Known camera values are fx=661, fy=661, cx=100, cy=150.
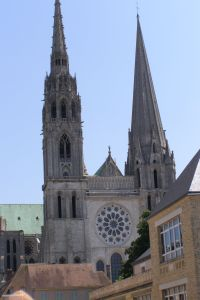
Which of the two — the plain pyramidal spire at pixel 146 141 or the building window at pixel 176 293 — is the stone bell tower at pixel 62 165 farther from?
the building window at pixel 176 293

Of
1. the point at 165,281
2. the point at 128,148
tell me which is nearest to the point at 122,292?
the point at 165,281

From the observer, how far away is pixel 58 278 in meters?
55.8

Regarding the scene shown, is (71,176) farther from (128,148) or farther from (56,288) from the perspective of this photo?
(56,288)

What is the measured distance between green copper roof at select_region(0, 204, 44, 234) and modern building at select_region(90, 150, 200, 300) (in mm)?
75063

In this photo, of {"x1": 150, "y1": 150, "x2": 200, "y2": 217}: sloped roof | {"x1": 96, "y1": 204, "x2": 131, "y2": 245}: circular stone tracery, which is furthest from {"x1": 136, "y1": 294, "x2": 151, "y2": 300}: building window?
{"x1": 96, "y1": 204, "x2": 131, "y2": 245}: circular stone tracery

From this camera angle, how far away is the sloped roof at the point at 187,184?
74.0 ft

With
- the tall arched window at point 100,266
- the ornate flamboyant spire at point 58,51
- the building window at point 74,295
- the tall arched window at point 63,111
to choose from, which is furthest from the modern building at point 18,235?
the building window at point 74,295

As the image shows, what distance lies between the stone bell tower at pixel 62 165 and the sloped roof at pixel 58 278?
1537cm

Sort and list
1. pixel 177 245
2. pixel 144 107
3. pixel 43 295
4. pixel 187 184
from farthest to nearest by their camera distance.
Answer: pixel 144 107, pixel 43 295, pixel 177 245, pixel 187 184

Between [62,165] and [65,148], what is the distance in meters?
2.42

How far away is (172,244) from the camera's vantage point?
2434cm

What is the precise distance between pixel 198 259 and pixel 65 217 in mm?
54133

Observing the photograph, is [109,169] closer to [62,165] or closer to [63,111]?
[62,165]

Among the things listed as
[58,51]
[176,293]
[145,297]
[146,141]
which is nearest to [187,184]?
[176,293]
